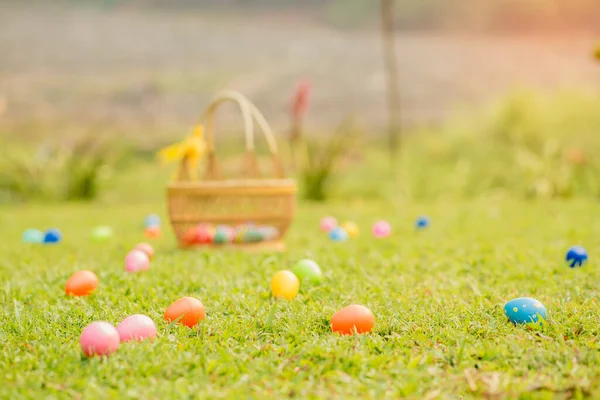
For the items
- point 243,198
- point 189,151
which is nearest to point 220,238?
point 243,198

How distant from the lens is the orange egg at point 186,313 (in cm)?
246

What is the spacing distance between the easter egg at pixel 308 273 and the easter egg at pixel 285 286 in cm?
21

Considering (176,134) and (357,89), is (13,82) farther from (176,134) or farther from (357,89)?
(357,89)

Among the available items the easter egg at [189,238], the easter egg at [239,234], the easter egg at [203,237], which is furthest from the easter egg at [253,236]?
the easter egg at [189,238]

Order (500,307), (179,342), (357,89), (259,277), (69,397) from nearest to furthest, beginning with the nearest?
(69,397)
(179,342)
(500,307)
(259,277)
(357,89)

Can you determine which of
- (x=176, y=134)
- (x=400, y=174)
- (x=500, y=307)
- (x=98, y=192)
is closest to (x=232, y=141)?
(x=176, y=134)

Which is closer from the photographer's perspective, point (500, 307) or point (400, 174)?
point (500, 307)

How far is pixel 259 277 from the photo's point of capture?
11.1ft

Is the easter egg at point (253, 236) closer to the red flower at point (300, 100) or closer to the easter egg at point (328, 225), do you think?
the easter egg at point (328, 225)

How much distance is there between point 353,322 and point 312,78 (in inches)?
368

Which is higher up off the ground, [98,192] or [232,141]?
[232,141]

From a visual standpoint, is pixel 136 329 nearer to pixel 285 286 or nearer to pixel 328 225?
pixel 285 286

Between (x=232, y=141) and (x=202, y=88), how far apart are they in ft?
4.31

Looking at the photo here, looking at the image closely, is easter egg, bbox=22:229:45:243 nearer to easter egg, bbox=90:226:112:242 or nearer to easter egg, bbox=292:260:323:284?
easter egg, bbox=90:226:112:242
